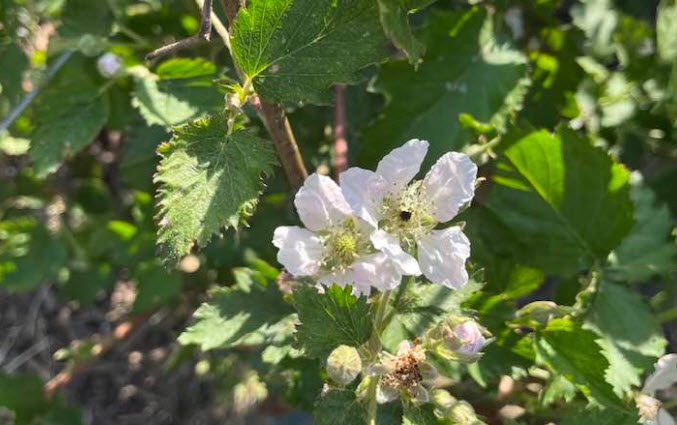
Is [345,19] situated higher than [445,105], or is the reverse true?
[345,19]

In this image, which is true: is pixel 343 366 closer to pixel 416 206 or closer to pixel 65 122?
pixel 416 206

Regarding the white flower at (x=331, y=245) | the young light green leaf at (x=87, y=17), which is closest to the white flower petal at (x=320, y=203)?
the white flower at (x=331, y=245)

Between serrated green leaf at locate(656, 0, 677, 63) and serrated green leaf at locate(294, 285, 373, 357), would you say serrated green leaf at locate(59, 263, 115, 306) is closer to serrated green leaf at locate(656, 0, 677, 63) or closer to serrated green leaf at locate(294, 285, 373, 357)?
serrated green leaf at locate(294, 285, 373, 357)

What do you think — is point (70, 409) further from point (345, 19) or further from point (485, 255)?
point (345, 19)

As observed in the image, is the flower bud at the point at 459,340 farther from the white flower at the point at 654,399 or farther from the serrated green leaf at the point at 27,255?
the serrated green leaf at the point at 27,255

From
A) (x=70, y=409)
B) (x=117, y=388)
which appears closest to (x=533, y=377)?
(x=70, y=409)

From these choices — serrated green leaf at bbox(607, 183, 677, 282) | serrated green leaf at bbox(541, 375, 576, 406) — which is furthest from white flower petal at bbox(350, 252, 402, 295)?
serrated green leaf at bbox(607, 183, 677, 282)
